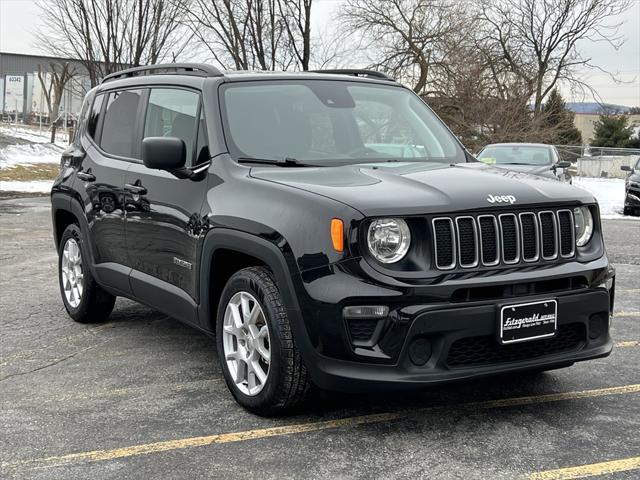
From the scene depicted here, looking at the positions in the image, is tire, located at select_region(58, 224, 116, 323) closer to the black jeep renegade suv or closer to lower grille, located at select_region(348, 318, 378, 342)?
the black jeep renegade suv

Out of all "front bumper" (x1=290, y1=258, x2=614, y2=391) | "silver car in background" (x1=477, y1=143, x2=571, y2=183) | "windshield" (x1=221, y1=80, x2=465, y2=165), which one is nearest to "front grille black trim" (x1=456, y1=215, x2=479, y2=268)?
"front bumper" (x1=290, y1=258, x2=614, y2=391)

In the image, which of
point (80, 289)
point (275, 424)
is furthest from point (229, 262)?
point (80, 289)

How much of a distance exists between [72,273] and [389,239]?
11.7 feet

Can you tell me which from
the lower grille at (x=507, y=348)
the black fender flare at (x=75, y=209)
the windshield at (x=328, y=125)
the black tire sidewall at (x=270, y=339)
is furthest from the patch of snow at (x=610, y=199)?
the black tire sidewall at (x=270, y=339)

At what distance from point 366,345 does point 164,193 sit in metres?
1.84

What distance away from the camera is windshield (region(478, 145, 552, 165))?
15.9 meters

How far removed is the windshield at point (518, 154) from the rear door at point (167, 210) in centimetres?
1162

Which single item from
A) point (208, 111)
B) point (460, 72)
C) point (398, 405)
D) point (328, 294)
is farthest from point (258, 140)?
point (460, 72)

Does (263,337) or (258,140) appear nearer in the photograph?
(263,337)

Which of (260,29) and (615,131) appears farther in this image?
(615,131)

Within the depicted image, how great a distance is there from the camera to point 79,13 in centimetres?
2059

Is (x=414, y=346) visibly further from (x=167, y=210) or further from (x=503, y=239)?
(x=167, y=210)

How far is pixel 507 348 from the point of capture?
3.71m

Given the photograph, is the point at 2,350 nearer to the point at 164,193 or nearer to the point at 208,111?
the point at 164,193
